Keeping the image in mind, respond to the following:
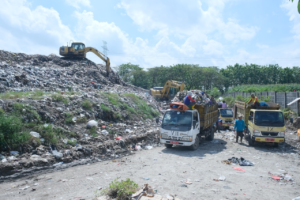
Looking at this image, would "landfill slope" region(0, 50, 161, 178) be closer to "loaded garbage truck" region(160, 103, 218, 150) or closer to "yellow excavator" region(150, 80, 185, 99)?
"loaded garbage truck" region(160, 103, 218, 150)

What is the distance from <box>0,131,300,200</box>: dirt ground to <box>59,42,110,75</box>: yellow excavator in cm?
1788

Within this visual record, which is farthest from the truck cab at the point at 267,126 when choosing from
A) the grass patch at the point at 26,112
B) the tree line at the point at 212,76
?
the tree line at the point at 212,76

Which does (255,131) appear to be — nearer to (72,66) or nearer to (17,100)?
(17,100)

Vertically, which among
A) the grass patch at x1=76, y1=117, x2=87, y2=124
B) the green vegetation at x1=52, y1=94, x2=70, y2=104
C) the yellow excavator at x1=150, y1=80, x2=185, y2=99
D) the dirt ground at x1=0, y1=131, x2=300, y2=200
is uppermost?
the yellow excavator at x1=150, y1=80, x2=185, y2=99

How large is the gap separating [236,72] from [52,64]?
144 ft

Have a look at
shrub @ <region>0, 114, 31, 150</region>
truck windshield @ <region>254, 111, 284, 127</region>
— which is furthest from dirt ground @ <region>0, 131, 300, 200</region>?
shrub @ <region>0, 114, 31, 150</region>

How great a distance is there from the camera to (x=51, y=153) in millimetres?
7738

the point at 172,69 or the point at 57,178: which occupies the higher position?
the point at 172,69

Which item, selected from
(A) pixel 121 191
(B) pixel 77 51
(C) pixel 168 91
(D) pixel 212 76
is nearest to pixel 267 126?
(A) pixel 121 191

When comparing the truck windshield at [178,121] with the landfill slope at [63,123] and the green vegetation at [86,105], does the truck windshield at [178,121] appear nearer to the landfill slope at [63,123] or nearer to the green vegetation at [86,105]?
the landfill slope at [63,123]

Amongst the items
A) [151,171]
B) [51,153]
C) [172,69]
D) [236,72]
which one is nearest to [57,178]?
[51,153]

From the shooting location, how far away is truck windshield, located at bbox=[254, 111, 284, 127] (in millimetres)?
10398

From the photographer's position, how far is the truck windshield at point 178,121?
9.66 meters

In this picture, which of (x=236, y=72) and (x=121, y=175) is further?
(x=236, y=72)
